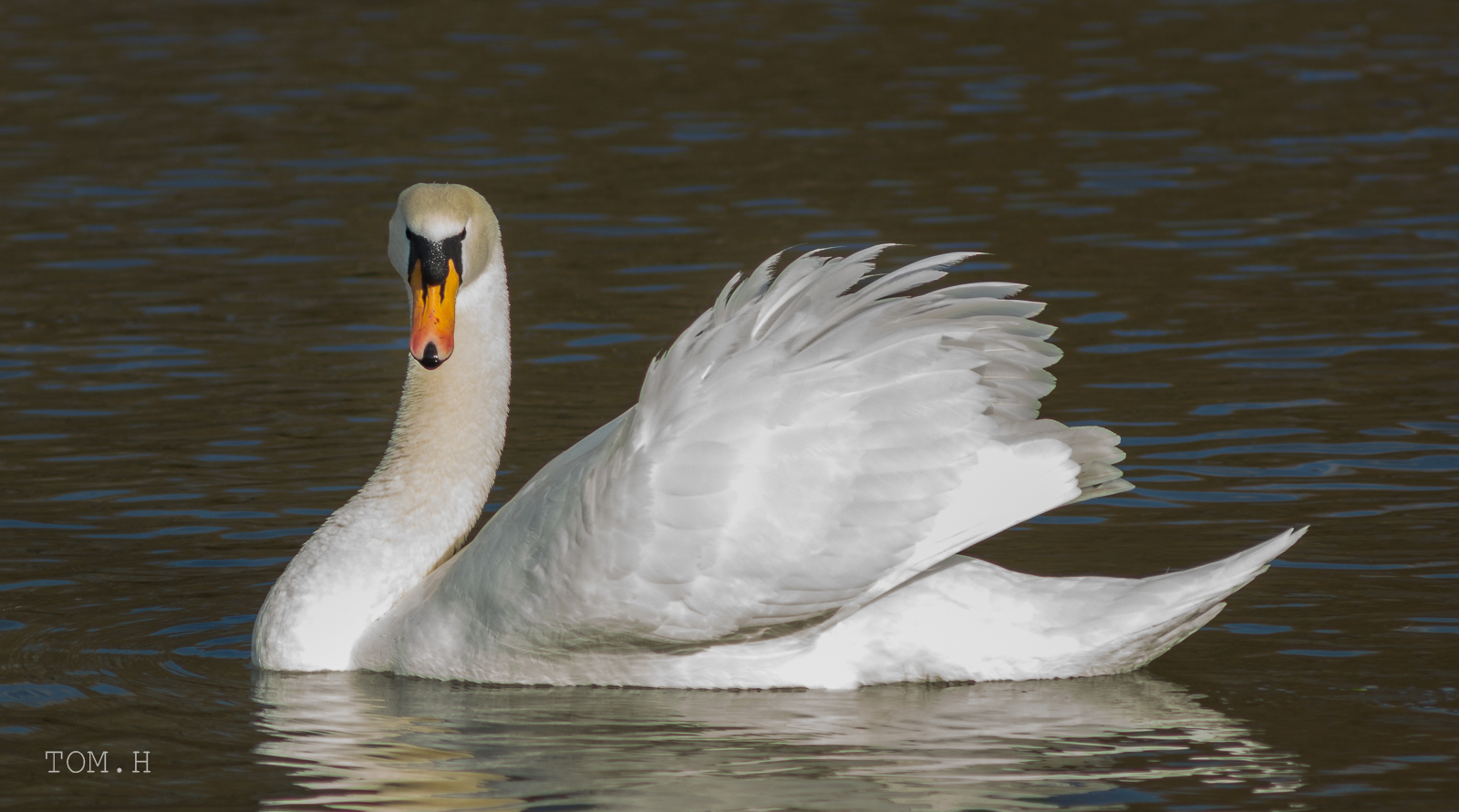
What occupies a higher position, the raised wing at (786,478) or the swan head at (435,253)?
the swan head at (435,253)

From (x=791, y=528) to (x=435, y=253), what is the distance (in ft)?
5.37

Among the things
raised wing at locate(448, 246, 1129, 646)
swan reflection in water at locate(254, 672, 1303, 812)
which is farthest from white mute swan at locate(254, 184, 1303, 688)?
swan reflection in water at locate(254, 672, 1303, 812)

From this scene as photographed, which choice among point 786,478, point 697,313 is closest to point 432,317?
point 786,478

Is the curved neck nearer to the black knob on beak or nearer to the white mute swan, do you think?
the white mute swan

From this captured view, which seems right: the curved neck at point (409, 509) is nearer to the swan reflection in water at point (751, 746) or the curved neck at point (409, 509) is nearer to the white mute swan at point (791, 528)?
the white mute swan at point (791, 528)

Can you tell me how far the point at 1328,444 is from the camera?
988 centimetres

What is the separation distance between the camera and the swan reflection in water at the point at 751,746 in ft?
20.1

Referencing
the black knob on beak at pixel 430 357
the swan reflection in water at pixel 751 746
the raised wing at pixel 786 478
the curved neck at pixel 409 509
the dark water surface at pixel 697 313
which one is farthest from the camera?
the curved neck at pixel 409 509

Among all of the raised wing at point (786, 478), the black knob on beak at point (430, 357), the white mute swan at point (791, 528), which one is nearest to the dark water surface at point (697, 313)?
the white mute swan at point (791, 528)

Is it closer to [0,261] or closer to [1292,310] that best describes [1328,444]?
[1292,310]

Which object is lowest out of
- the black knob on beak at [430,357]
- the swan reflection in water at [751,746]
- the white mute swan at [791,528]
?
the swan reflection in water at [751,746]

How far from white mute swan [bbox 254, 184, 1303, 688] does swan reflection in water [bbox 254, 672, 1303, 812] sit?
11 centimetres

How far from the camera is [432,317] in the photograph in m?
7.41

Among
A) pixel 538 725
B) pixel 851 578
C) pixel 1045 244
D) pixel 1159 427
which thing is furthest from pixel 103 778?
pixel 1045 244
